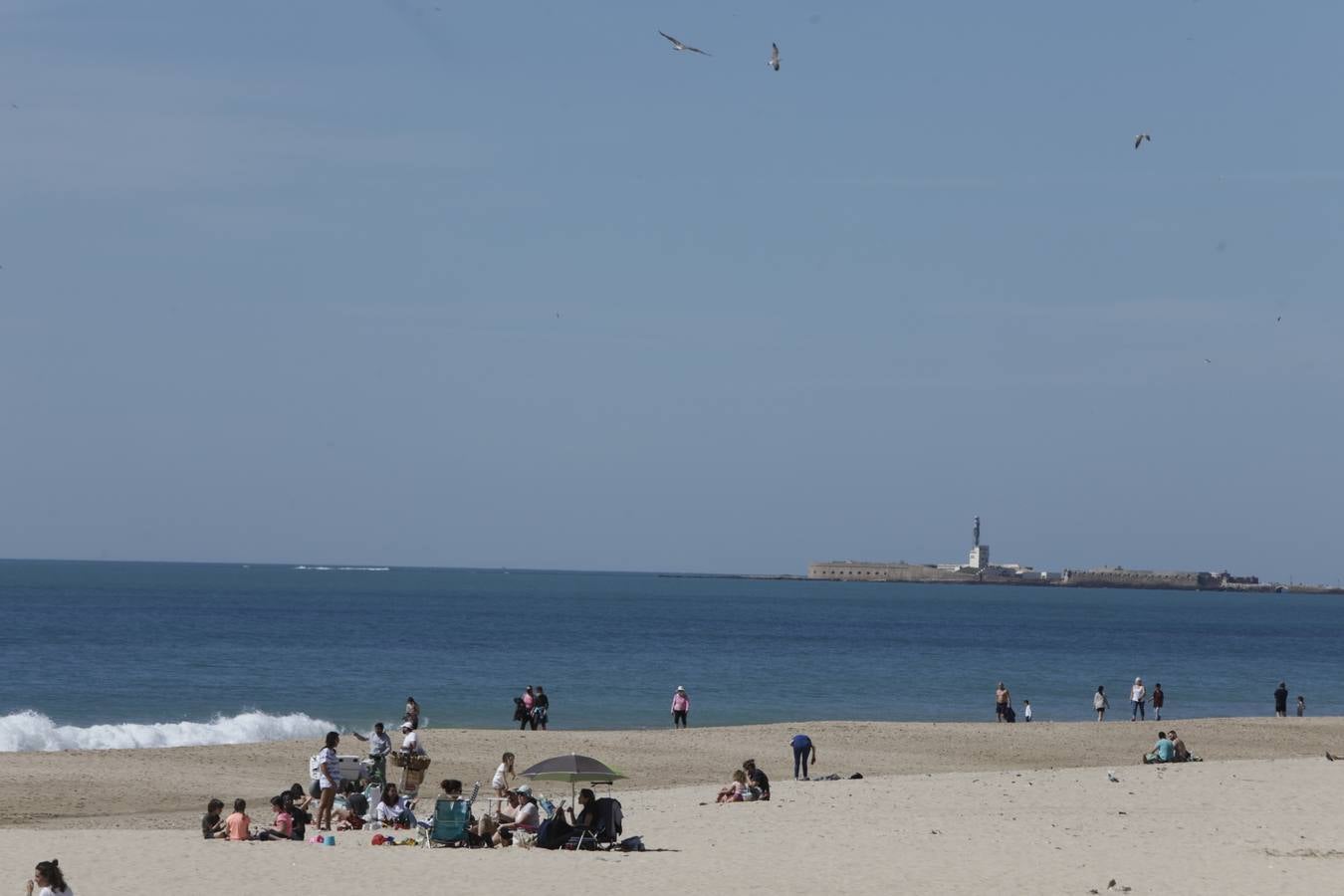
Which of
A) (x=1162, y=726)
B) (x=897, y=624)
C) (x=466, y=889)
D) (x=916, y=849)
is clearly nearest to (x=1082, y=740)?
(x=1162, y=726)

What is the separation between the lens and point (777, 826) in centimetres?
2158

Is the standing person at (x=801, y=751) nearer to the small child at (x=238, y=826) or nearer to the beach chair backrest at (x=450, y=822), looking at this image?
the beach chair backrest at (x=450, y=822)

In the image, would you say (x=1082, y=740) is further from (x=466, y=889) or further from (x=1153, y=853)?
(x=466, y=889)

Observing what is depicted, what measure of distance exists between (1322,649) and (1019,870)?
10476cm

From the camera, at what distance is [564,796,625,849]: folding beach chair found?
20000mm

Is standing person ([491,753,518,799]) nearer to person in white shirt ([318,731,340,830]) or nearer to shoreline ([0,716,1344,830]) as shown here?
person in white shirt ([318,731,340,830])

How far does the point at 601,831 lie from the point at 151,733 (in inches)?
1017

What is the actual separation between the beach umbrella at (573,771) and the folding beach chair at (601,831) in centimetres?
99

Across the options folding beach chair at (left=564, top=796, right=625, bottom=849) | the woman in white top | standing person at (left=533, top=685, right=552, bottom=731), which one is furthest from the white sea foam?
folding beach chair at (left=564, top=796, right=625, bottom=849)

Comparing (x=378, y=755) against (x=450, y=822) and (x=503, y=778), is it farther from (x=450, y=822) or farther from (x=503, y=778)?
(x=450, y=822)

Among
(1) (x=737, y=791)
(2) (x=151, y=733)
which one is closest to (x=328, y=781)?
(1) (x=737, y=791)

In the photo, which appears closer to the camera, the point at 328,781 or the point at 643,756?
the point at 328,781

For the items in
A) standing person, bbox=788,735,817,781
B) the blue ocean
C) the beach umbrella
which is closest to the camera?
the beach umbrella

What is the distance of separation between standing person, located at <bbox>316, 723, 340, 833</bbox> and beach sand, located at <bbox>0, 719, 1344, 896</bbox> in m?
0.74
